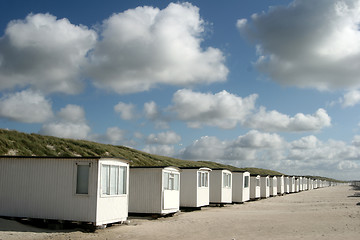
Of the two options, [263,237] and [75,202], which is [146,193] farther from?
[263,237]

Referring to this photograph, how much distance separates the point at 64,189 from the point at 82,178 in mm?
899

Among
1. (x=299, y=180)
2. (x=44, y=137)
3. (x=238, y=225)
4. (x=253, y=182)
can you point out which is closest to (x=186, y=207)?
(x=238, y=225)

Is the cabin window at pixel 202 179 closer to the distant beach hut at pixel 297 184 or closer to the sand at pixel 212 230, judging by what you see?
the sand at pixel 212 230

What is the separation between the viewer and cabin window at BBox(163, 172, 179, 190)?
21.7 meters

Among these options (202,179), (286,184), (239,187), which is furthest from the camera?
(286,184)

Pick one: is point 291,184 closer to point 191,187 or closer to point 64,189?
point 191,187

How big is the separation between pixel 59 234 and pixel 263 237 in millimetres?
7525

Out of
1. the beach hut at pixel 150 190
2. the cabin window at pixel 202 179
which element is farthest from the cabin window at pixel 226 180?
the beach hut at pixel 150 190

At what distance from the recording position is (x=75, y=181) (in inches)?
629

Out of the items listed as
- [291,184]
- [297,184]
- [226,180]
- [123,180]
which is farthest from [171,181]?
[297,184]

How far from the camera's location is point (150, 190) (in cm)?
2112

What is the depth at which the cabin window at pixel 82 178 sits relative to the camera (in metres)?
15.8

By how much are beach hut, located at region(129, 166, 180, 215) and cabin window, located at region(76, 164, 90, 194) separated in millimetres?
5687

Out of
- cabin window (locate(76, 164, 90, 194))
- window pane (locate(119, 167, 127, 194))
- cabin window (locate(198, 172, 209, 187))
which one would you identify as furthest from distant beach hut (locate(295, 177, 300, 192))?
cabin window (locate(76, 164, 90, 194))
